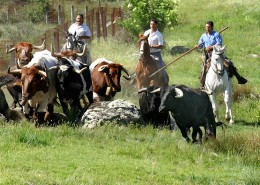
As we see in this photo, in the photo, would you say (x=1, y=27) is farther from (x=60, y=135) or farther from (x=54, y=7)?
(x=60, y=135)

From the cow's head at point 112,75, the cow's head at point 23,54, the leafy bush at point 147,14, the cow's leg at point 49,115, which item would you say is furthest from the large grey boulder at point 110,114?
the leafy bush at point 147,14

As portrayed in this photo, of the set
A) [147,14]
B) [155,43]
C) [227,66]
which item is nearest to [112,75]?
[155,43]

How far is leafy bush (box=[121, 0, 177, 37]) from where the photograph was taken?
37.2 metres

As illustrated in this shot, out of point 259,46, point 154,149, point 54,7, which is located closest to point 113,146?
point 154,149

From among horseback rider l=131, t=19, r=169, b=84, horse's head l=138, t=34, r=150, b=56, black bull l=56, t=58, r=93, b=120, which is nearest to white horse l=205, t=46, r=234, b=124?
horseback rider l=131, t=19, r=169, b=84

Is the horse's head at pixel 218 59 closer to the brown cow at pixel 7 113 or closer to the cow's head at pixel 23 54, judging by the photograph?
the cow's head at pixel 23 54

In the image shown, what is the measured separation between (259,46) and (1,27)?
54.3 feet

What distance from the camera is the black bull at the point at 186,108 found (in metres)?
14.7

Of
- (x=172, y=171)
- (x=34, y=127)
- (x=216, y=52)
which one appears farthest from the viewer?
(x=216, y=52)

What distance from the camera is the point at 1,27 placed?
43.5 metres

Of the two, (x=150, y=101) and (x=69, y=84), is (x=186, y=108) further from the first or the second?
(x=69, y=84)

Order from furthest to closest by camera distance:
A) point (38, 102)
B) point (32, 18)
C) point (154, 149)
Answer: point (32, 18)
point (38, 102)
point (154, 149)

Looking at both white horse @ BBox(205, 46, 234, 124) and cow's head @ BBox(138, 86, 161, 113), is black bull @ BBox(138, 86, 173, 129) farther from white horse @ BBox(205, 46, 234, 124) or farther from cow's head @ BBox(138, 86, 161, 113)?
white horse @ BBox(205, 46, 234, 124)

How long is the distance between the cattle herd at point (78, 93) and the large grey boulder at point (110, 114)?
430 millimetres
